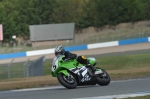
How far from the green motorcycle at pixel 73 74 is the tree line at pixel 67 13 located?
2212 inches

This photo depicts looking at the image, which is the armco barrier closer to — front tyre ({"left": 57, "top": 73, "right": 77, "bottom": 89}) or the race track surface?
the race track surface

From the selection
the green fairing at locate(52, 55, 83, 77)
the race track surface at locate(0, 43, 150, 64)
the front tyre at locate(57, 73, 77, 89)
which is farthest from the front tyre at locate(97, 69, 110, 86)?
the race track surface at locate(0, 43, 150, 64)

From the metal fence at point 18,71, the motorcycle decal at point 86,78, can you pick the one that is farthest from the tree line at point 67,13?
the motorcycle decal at point 86,78

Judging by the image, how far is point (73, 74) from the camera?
43.4 feet

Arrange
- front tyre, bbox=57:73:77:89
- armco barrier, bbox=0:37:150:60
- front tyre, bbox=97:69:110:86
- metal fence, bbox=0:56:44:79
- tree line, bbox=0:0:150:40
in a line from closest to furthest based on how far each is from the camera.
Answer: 1. front tyre, bbox=57:73:77:89
2. front tyre, bbox=97:69:110:86
3. metal fence, bbox=0:56:44:79
4. armco barrier, bbox=0:37:150:60
5. tree line, bbox=0:0:150:40

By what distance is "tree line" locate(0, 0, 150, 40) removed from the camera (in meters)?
70.0

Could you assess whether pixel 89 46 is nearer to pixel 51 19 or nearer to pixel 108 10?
pixel 108 10

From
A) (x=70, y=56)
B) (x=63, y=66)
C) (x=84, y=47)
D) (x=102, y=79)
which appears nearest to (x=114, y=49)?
(x=84, y=47)

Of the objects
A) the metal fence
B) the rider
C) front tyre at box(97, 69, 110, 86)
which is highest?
the rider

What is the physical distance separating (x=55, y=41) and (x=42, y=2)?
52.3 feet

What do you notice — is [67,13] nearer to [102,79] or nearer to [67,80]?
[102,79]

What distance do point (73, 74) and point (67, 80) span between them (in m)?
0.26

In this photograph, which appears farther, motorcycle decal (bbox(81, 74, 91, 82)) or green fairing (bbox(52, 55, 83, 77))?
motorcycle decal (bbox(81, 74, 91, 82))

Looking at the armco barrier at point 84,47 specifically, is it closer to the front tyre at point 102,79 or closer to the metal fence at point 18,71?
the metal fence at point 18,71
